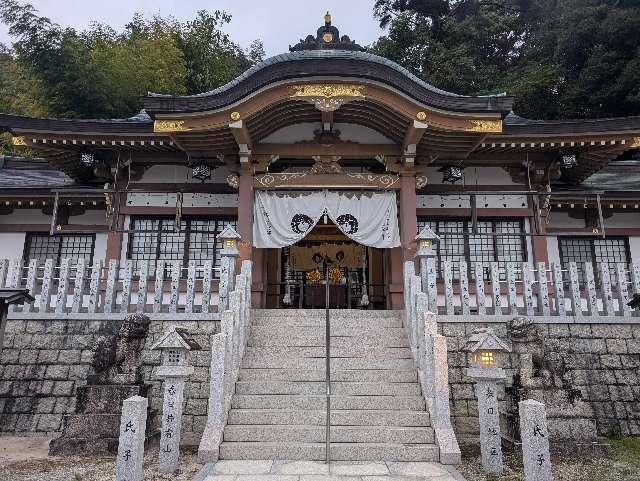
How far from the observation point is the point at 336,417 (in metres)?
6.64

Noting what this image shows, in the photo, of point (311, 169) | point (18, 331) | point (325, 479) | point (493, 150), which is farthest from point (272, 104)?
point (325, 479)

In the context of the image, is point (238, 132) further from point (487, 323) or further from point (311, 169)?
point (487, 323)

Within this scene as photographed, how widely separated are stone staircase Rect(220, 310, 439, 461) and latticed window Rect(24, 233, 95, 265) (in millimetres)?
6098

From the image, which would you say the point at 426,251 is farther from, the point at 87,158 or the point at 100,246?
the point at 100,246

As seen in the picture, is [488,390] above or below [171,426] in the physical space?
above

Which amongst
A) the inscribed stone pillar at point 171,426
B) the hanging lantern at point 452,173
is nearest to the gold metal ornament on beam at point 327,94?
the hanging lantern at point 452,173

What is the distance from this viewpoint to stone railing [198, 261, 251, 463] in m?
6.12

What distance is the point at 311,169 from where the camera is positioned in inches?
434

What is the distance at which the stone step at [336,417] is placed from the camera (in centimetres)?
659

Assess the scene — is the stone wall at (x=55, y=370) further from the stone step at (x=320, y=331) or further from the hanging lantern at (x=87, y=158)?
the hanging lantern at (x=87, y=158)

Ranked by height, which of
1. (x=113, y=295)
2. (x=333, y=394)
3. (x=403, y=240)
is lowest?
(x=333, y=394)

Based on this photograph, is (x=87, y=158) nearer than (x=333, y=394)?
No

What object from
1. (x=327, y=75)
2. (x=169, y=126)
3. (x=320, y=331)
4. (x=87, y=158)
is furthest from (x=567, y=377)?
(x=87, y=158)

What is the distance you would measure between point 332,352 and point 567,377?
379cm
